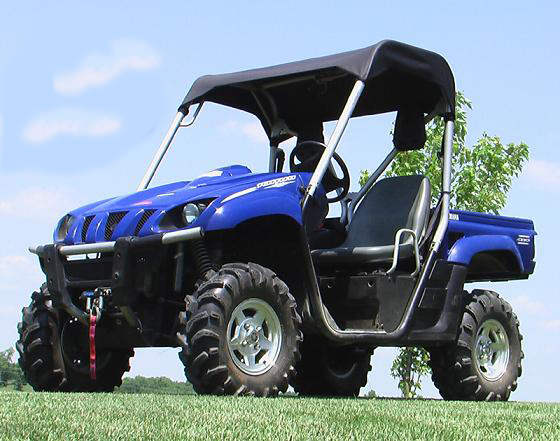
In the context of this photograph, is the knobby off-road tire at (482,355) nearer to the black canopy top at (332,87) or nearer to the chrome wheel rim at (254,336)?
the black canopy top at (332,87)

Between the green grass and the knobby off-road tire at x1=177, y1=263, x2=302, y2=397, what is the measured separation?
467 millimetres

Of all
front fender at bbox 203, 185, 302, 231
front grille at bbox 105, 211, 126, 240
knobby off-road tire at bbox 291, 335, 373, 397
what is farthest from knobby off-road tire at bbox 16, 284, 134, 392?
knobby off-road tire at bbox 291, 335, 373, 397

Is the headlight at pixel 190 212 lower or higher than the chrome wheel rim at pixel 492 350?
higher

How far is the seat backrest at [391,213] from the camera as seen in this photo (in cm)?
934

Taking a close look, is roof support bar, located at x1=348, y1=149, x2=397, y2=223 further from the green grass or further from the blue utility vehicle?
the green grass

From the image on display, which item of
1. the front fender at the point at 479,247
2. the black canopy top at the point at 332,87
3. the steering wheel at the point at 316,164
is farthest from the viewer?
the front fender at the point at 479,247

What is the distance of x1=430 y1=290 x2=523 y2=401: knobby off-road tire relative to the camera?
31.6ft

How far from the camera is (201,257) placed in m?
7.50

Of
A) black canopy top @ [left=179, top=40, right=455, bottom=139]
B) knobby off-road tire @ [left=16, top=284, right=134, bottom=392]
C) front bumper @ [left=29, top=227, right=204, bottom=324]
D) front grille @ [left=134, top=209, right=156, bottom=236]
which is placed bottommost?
knobby off-road tire @ [left=16, top=284, right=134, bottom=392]

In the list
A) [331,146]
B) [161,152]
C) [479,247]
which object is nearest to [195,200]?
[331,146]

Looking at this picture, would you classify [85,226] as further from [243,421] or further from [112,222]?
[243,421]

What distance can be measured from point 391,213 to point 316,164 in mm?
877

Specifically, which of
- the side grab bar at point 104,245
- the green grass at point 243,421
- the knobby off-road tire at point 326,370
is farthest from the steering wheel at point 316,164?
the green grass at point 243,421

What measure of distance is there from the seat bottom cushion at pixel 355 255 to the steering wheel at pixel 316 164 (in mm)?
469
